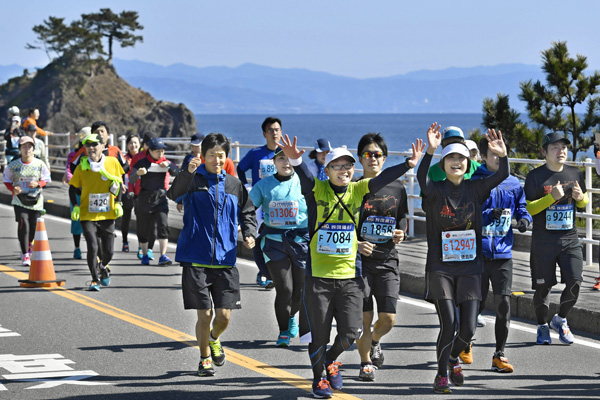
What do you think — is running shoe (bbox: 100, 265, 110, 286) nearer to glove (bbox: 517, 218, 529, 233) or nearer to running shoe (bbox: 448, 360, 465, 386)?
glove (bbox: 517, 218, 529, 233)

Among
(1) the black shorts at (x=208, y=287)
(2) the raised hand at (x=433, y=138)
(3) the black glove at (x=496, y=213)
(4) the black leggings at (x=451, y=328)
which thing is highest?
(2) the raised hand at (x=433, y=138)

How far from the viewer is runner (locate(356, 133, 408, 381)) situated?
7.34 metres

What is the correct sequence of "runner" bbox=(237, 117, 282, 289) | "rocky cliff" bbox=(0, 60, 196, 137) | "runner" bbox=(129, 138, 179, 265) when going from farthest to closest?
"rocky cliff" bbox=(0, 60, 196, 137) < "runner" bbox=(129, 138, 179, 265) < "runner" bbox=(237, 117, 282, 289)

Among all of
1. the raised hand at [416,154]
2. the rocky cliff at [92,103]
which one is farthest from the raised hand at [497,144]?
the rocky cliff at [92,103]

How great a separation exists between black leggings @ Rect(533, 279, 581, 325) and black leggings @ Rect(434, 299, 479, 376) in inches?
72.6

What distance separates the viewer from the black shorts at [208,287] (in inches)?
290

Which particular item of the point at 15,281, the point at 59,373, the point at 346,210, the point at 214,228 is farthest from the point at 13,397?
the point at 15,281

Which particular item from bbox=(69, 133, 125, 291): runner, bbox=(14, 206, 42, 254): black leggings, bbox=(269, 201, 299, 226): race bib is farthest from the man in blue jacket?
bbox=(14, 206, 42, 254): black leggings

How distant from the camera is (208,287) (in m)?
7.55

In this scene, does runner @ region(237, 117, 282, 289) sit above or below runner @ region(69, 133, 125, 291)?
above

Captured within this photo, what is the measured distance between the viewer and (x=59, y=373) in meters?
7.48

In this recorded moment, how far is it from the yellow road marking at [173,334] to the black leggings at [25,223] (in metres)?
0.50

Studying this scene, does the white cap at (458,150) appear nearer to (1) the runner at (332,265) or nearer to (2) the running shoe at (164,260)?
(1) the runner at (332,265)

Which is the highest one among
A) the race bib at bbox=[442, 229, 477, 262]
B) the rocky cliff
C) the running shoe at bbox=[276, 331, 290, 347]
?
the rocky cliff
